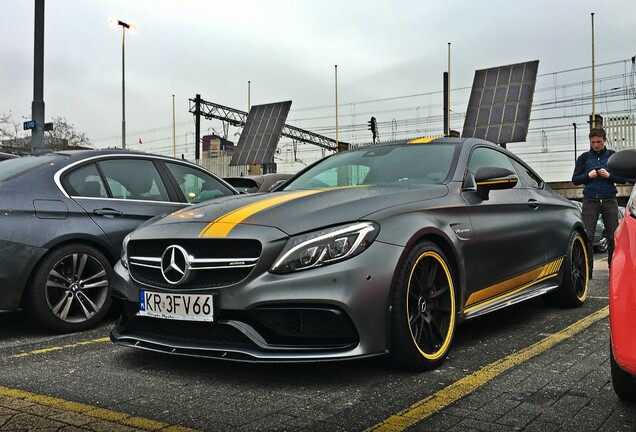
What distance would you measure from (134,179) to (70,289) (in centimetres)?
112

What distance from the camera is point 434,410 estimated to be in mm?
2656

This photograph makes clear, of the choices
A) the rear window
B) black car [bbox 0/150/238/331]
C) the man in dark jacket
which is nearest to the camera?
black car [bbox 0/150/238/331]

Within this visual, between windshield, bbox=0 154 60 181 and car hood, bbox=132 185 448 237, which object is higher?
windshield, bbox=0 154 60 181

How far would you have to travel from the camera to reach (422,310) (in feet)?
10.9

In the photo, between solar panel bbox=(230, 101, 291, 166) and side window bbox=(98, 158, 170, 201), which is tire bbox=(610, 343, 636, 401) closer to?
side window bbox=(98, 158, 170, 201)

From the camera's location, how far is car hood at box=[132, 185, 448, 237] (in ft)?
10.3

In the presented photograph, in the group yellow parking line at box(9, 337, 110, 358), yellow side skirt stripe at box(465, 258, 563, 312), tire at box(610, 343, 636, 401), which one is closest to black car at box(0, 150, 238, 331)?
yellow parking line at box(9, 337, 110, 358)

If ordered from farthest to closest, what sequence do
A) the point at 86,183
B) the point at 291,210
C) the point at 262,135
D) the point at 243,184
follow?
the point at 262,135, the point at 243,184, the point at 86,183, the point at 291,210

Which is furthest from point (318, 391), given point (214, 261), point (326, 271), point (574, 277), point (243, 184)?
point (243, 184)

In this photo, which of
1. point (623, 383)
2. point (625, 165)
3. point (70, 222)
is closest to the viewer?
point (623, 383)

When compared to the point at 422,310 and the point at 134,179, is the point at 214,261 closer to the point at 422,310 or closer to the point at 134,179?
the point at 422,310

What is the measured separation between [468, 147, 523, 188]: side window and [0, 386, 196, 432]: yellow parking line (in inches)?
105

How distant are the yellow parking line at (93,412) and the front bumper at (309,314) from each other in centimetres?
51

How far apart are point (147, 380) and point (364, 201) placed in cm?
150
